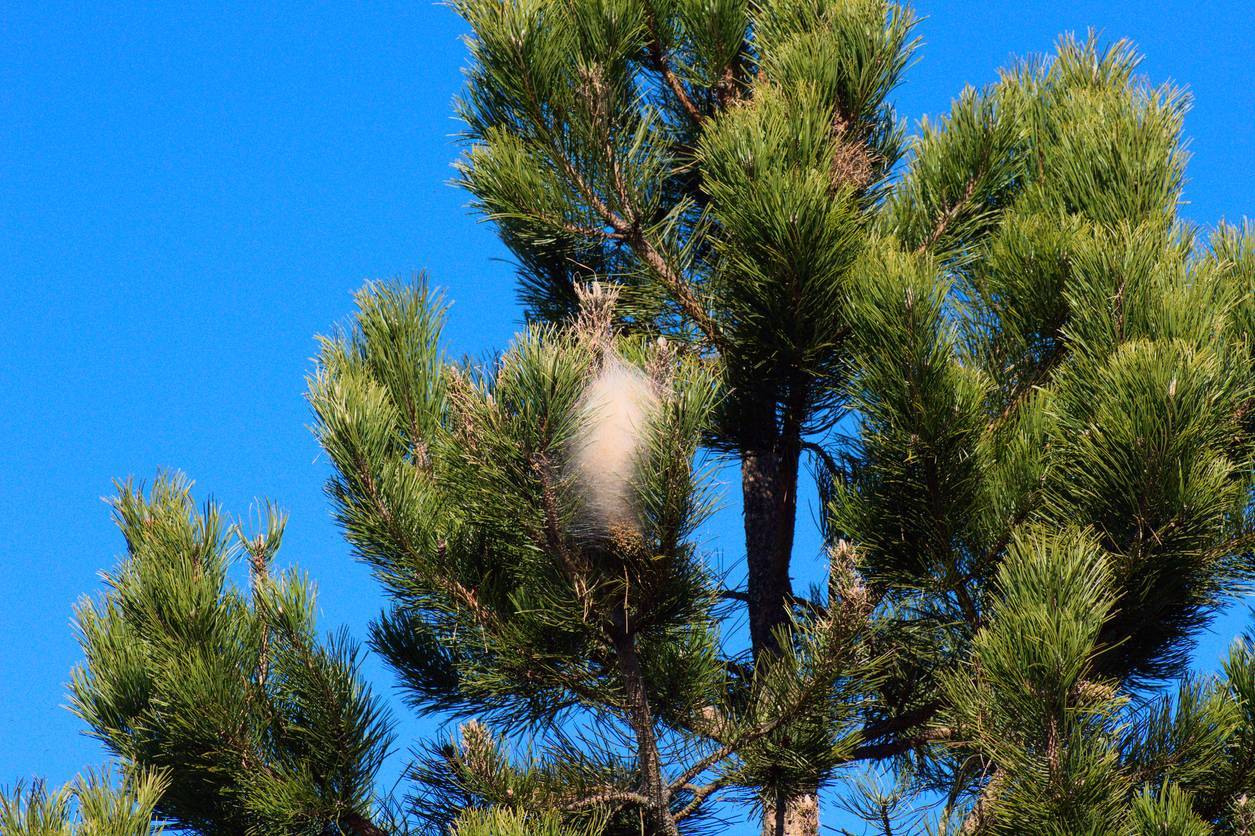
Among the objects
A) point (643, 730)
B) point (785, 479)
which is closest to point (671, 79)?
point (785, 479)

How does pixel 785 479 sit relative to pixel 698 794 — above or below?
above

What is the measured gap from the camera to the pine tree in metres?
3.77

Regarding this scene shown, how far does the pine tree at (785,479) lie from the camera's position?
3770mm

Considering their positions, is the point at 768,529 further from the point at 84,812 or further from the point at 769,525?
the point at 84,812

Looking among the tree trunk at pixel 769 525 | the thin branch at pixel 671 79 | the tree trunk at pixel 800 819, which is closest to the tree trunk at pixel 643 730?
the tree trunk at pixel 800 819

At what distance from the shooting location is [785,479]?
5.25 m

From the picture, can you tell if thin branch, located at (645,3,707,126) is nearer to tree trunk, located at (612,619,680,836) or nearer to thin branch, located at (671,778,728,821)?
tree trunk, located at (612,619,680,836)

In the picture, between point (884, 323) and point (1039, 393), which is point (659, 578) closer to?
point (884, 323)

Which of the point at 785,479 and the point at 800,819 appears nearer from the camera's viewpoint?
the point at 800,819

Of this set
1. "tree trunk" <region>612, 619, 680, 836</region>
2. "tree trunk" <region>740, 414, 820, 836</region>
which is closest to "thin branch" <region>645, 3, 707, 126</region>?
"tree trunk" <region>740, 414, 820, 836</region>

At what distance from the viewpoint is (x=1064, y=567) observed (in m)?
3.52

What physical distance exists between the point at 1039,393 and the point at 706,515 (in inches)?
45.9

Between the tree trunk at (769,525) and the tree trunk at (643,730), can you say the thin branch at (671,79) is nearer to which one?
the tree trunk at (769,525)

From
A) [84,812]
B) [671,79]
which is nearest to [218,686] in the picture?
[84,812]
